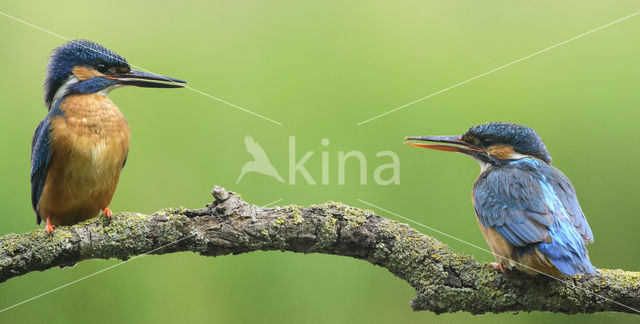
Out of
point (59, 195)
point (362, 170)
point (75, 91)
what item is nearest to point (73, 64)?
point (75, 91)

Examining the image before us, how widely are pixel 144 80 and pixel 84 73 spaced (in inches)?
10.3

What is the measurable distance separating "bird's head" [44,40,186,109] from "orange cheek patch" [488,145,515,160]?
1345 millimetres

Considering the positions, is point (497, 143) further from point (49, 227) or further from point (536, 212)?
point (49, 227)

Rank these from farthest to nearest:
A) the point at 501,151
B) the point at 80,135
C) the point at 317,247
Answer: the point at 501,151
the point at 80,135
the point at 317,247

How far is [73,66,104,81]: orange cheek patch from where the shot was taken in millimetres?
2400

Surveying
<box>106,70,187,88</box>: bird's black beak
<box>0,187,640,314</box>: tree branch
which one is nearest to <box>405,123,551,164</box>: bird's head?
<box>0,187,640,314</box>: tree branch

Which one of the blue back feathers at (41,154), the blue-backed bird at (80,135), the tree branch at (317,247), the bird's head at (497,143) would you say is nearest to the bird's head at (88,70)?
the blue-backed bird at (80,135)

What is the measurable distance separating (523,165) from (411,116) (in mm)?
1026

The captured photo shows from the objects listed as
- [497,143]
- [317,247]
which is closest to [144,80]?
[317,247]

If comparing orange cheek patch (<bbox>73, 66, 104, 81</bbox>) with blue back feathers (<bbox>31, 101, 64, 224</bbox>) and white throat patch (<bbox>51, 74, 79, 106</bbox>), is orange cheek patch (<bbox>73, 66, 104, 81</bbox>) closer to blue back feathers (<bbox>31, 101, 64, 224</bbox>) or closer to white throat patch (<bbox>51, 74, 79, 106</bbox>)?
white throat patch (<bbox>51, 74, 79, 106</bbox>)

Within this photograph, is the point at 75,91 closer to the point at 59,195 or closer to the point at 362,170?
the point at 59,195

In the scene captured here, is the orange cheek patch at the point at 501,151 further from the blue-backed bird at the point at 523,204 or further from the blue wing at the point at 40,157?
the blue wing at the point at 40,157

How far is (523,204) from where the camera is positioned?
219 cm

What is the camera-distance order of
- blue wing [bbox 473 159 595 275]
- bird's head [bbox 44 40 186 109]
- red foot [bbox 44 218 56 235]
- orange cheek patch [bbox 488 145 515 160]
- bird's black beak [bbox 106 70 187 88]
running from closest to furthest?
blue wing [bbox 473 159 595 275] < red foot [bbox 44 218 56 235] < bird's black beak [bbox 106 70 187 88] < bird's head [bbox 44 40 186 109] < orange cheek patch [bbox 488 145 515 160]
